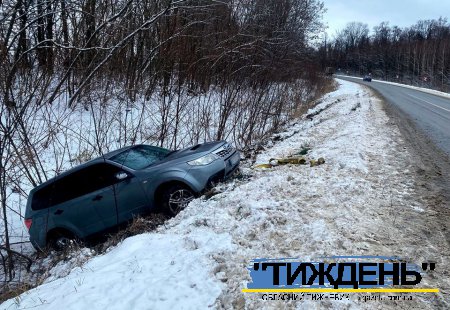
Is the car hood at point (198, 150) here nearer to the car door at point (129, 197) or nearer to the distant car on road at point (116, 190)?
the distant car on road at point (116, 190)

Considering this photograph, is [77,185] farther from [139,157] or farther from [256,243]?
[256,243]

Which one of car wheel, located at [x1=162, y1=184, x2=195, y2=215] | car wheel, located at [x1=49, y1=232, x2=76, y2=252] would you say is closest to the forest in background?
car wheel, located at [x1=49, y1=232, x2=76, y2=252]

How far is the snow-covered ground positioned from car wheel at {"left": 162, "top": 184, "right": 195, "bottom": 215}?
35cm

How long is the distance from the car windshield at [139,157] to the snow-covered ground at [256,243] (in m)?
1.57

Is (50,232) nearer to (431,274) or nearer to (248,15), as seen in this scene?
(431,274)

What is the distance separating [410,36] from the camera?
113500mm

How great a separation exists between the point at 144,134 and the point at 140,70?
3.76 meters

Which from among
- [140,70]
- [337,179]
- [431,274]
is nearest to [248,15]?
[140,70]

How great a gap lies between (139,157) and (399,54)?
3791 inches

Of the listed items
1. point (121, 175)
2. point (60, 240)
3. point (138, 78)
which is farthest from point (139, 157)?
point (138, 78)

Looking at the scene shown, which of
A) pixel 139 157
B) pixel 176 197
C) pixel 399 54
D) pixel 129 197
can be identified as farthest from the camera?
pixel 399 54

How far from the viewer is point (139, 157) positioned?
7340 millimetres

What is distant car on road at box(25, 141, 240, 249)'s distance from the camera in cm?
659

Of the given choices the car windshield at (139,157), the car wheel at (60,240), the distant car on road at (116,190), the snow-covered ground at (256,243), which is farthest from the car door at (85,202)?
the snow-covered ground at (256,243)
